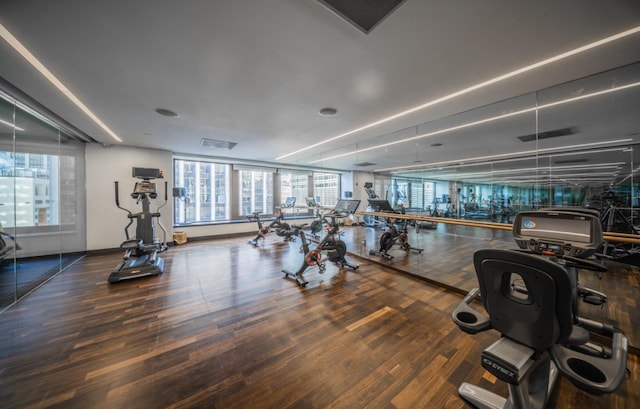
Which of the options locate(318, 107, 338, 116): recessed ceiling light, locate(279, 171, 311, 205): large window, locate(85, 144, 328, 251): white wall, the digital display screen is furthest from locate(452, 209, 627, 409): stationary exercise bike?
locate(279, 171, 311, 205): large window

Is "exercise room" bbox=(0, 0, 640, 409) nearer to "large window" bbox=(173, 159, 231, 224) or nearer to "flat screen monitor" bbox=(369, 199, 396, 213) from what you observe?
"flat screen monitor" bbox=(369, 199, 396, 213)

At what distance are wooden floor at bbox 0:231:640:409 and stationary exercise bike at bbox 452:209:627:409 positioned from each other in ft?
1.39

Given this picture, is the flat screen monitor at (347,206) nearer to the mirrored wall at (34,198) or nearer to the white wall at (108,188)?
the mirrored wall at (34,198)

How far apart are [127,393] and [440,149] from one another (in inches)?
258

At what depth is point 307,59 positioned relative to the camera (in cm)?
208

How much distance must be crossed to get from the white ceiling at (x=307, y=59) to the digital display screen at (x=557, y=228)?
4.85 feet

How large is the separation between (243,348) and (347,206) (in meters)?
2.80

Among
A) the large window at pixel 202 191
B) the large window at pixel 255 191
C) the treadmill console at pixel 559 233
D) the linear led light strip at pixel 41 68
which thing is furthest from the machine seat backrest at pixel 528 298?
the large window at pixel 202 191

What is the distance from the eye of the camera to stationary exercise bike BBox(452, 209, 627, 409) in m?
1.03

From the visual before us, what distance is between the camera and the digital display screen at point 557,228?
4.74 ft


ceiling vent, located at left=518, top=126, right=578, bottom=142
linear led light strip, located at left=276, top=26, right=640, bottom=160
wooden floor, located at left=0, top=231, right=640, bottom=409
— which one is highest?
linear led light strip, located at left=276, top=26, right=640, bottom=160

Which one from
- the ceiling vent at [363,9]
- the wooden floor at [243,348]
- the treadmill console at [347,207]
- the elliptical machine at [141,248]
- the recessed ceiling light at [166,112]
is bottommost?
the wooden floor at [243,348]

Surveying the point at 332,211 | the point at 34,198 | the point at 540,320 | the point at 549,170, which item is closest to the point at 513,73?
the point at 549,170

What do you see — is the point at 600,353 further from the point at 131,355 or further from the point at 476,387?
the point at 131,355
